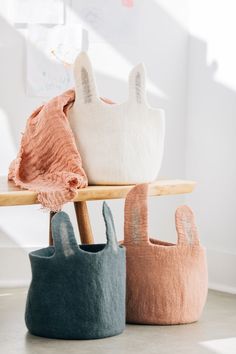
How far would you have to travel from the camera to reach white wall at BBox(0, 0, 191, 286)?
3.37 metres

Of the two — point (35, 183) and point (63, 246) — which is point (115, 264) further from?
point (35, 183)

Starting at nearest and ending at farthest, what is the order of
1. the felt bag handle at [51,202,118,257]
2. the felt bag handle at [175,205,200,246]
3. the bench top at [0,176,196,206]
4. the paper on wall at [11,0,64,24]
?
1. the bench top at [0,176,196,206]
2. the felt bag handle at [51,202,118,257]
3. the felt bag handle at [175,205,200,246]
4. the paper on wall at [11,0,64,24]

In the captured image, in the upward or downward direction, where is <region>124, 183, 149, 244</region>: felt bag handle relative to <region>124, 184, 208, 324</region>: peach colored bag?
upward

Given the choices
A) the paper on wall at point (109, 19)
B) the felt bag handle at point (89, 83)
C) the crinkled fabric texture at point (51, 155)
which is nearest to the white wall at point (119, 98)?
the paper on wall at point (109, 19)

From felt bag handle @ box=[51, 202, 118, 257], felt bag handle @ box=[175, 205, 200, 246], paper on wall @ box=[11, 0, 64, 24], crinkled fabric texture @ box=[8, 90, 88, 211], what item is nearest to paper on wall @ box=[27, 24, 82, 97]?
paper on wall @ box=[11, 0, 64, 24]

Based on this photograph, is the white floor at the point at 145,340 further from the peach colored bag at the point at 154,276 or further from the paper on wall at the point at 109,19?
the paper on wall at the point at 109,19

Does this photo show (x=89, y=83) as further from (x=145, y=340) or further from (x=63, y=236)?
(x=145, y=340)

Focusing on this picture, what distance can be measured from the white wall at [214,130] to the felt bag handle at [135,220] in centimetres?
79

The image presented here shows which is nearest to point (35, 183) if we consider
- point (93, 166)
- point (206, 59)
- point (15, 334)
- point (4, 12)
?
point (93, 166)

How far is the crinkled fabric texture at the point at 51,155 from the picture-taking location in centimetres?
252

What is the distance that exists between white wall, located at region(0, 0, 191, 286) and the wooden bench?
0.53 m

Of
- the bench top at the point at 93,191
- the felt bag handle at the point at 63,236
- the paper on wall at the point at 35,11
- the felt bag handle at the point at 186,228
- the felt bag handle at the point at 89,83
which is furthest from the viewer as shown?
the paper on wall at the point at 35,11

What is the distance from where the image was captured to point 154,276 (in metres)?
2.70

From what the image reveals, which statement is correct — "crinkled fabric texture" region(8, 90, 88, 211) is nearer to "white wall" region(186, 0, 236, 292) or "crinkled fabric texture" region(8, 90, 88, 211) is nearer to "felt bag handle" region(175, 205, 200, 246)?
"felt bag handle" region(175, 205, 200, 246)
